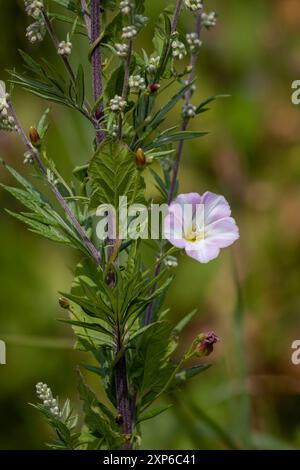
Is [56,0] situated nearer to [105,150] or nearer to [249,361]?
[105,150]

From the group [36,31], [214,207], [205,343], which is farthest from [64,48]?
[205,343]

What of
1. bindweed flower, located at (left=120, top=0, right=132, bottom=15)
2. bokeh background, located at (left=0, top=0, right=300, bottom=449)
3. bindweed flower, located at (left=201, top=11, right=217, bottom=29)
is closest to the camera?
bindweed flower, located at (left=120, top=0, right=132, bottom=15)

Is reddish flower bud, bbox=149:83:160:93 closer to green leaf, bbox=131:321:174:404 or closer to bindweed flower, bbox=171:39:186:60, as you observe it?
bindweed flower, bbox=171:39:186:60

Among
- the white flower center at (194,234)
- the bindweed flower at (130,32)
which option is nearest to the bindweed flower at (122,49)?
the bindweed flower at (130,32)

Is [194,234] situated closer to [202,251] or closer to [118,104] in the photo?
[202,251]

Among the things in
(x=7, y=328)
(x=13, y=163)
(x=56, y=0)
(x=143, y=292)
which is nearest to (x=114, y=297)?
(x=143, y=292)

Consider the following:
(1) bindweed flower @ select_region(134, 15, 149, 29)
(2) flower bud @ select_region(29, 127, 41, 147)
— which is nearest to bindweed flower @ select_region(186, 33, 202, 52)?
(1) bindweed flower @ select_region(134, 15, 149, 29)
